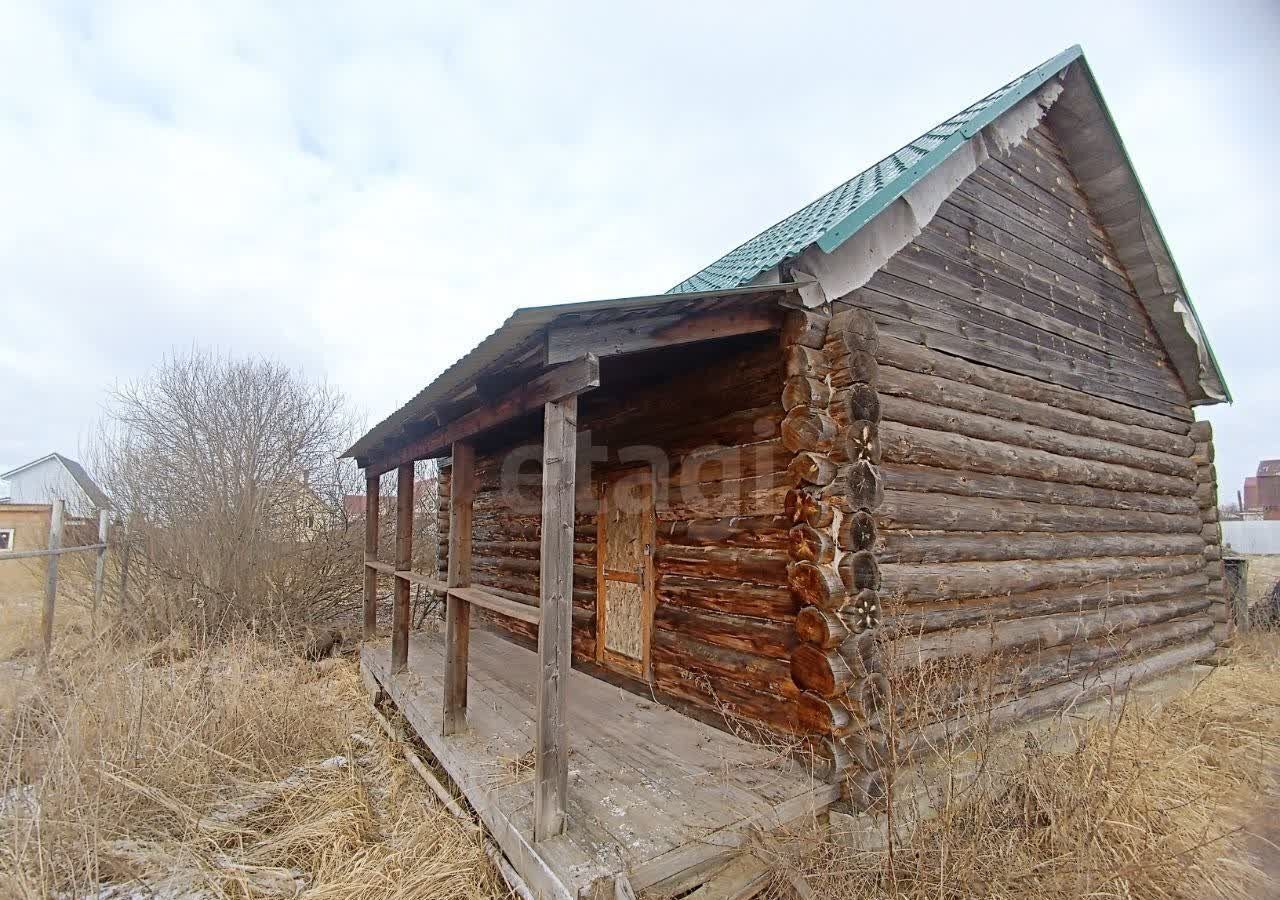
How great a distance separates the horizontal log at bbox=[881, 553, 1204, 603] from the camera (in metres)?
4.20

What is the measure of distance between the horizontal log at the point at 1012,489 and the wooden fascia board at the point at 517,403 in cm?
218

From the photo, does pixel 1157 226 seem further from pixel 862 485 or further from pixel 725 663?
pixel 725 663

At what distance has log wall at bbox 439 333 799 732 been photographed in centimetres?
413

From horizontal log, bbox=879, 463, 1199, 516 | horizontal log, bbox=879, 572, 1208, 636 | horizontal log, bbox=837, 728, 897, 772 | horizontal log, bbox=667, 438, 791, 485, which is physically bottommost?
horizontal log, bbox=837, 728, 897, 772

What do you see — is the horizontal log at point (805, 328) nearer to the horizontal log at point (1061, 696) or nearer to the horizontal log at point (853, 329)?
the horizontal log at point (853, 329)

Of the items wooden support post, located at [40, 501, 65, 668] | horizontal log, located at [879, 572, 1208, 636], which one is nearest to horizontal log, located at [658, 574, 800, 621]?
horizontal log, located at [879, 572, 1208, 636]

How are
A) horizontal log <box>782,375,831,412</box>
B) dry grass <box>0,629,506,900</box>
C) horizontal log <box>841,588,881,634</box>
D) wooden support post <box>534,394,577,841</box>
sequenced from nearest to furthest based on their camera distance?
1. wooden support post <box>534,394,577,841</box>
2. dry grass <box>0,629,506,900</box>
3. horizontal log <box>841,588,881,634</box>
4. horizontal log <box>782,375,831,412</box>

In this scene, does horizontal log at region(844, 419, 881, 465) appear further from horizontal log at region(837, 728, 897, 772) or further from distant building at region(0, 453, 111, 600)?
distant building at region(0, 453, 111, 600)

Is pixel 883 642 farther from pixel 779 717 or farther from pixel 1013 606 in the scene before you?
pixel 1013 606

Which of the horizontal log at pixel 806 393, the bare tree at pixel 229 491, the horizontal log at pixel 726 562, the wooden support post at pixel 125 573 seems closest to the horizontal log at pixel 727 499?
the horizontal log at pixel 726 562

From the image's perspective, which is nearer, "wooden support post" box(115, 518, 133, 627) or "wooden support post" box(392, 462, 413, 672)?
"wooden support post" box(392, 462, 413, 672)

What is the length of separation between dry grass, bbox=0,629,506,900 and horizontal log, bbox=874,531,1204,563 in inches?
129

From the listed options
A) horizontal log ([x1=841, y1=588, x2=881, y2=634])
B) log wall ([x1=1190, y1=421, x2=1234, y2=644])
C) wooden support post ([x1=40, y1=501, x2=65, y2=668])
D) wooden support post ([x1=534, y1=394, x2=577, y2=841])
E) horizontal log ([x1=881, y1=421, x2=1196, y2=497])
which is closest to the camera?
wooden support post ([x1=534, y1=394, x2=577, y2=841])

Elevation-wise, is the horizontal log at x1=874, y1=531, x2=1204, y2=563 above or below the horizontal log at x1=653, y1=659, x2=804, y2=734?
above
